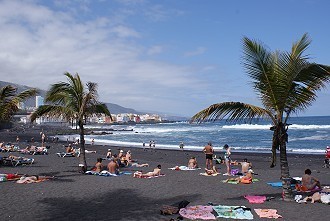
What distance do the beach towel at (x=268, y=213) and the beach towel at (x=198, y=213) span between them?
1.18m

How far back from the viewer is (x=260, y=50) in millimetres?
9203

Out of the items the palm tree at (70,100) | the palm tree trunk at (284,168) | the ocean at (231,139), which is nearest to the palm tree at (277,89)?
the palm tree trunk at (284,168)

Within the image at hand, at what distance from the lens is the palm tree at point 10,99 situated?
41.8 feet

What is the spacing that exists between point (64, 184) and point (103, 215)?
495 cm

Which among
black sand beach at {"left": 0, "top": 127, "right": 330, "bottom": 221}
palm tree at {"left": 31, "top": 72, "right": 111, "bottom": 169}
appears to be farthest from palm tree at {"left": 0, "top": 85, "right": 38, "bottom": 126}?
black sand beach at {"left": 0, "top": 127, "right": 330, "bottom": 221}

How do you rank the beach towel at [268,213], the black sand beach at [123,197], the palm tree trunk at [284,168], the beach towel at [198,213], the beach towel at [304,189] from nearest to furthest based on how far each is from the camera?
the beach towel at [198,213] < the beach towel at [268,213] < the black sand beach at [123,197] < the palm tree trunk at [284,168] < the beach towel at [304,189]

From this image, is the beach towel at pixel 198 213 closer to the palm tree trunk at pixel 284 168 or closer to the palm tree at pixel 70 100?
the palm tree trunk at pixel 284 168

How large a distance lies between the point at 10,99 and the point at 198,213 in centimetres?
850

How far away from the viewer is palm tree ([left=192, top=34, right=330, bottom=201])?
8.91 metres

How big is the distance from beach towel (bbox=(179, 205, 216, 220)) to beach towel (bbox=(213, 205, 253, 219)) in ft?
0.73

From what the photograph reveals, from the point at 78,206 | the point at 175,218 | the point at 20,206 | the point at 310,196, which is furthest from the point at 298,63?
the point at 20,206

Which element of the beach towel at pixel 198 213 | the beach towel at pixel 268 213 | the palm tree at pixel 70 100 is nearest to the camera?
the beach towel at pixel 198 213

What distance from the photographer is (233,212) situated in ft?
27.8

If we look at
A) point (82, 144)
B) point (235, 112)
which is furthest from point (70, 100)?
point (235, 112)
